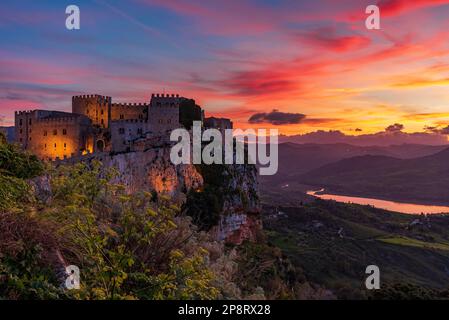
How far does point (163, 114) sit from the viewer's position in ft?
227

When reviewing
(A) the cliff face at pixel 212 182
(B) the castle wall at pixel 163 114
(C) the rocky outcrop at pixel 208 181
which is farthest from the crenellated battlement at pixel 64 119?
(A) the cliff face at pixel 212 182

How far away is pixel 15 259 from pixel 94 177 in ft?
10.4

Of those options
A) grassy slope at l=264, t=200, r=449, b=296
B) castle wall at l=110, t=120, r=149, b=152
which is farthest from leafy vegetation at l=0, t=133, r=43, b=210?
grassy slope at l=264, t=200, r=449, b=296

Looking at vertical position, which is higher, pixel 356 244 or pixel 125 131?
pixel 125 131

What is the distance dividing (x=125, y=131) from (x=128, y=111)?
8.22 meters

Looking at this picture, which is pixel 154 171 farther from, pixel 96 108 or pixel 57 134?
pixel 96 108

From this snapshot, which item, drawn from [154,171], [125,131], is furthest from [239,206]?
[125,131]

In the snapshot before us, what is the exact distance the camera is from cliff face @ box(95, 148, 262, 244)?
54469mm

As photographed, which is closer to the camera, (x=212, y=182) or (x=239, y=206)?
(x=212, y=182)

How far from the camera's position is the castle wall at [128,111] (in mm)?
72812

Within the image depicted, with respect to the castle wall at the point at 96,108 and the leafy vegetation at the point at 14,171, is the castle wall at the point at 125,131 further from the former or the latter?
the leafy vegetation at the point at 14,171

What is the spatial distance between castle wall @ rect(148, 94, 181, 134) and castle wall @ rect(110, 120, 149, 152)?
2.14 m

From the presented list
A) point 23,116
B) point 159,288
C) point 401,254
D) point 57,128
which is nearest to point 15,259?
point 159,288
